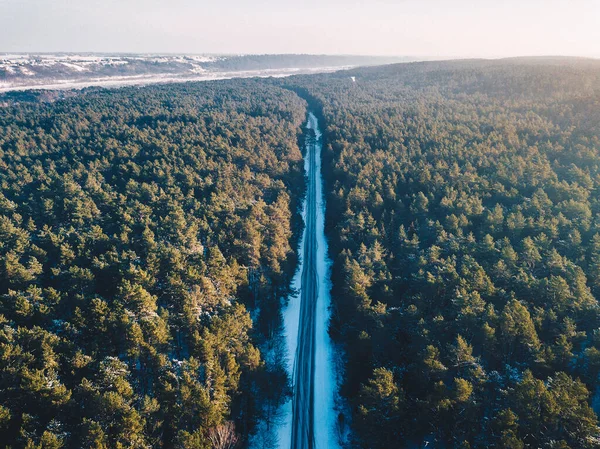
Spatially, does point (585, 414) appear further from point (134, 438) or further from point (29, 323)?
point (29, 323)

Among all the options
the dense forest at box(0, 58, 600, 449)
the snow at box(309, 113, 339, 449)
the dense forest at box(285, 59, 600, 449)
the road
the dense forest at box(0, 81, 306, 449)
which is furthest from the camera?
the road

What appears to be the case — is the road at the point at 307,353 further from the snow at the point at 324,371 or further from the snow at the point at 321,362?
the snow at the point at 324,371

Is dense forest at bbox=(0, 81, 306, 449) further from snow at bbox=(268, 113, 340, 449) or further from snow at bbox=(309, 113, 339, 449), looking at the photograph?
snow at bbox=(309, 113, 339, 449)

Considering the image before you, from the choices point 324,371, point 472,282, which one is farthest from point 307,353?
point 472,282

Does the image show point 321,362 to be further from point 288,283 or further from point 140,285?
point 140,285

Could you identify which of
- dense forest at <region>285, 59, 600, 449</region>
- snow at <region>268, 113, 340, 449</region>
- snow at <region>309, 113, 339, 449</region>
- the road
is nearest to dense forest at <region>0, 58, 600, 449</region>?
dense forest at <region>285, 59, 600, 449</region>

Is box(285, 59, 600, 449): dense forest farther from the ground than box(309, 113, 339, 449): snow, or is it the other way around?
box(285, 59, 600, 449): dense forest
